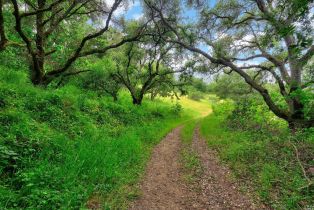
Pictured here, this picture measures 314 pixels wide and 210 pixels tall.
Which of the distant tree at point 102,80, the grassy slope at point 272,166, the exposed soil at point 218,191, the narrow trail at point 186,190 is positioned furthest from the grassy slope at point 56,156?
the distant tree at point 102,80

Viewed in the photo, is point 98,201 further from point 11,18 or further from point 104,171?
point 11,18

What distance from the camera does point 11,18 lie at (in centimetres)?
1331

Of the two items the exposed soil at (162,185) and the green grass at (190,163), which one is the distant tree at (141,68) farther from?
the exposed soil at (162,185)

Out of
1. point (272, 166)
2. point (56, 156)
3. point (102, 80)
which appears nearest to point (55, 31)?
point (102, 80)

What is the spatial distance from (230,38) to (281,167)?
8823 millimetres

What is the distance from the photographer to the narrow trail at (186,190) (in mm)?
6129

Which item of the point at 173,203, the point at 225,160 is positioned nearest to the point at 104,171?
the point at 173,203

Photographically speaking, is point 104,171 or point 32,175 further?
point 104,171

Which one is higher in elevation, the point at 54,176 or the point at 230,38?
the point at 230,38

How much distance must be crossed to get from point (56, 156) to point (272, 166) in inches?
264

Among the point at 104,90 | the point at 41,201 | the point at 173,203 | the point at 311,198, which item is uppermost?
the point at 104,90

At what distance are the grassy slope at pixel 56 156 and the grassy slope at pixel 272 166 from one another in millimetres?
3493

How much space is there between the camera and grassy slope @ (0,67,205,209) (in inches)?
194

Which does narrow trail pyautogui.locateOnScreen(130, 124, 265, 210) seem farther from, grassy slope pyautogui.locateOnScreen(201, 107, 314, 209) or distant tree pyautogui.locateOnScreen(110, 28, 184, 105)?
distant tree pyautogui.locateOnScreen(110, 28, 184, 105)
